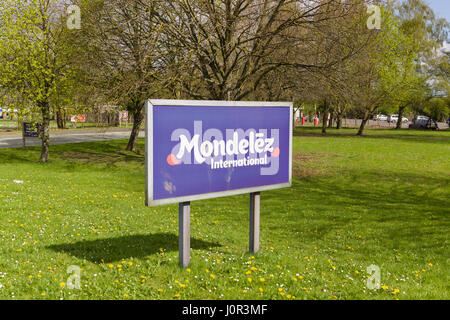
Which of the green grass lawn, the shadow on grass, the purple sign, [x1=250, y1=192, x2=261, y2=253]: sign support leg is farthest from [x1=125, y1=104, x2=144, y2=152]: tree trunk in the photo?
the purple sign

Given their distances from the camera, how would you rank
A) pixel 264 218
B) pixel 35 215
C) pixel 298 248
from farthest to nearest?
pixel 264 218, pixel 35 215, pixel 298 248

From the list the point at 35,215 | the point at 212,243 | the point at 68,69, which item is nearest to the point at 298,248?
the point at 212,243

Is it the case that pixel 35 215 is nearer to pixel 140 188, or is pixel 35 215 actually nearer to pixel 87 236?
pixel 87 236

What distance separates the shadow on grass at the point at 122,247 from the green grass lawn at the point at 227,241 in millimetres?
19

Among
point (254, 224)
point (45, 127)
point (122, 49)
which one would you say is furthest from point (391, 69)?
point (254, 224)

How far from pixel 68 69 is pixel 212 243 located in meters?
17.0

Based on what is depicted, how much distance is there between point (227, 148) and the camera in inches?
255

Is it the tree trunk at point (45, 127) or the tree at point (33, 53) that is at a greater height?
the tree at point (33, 53)

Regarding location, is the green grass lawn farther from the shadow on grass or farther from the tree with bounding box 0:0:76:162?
the tree with bounding box 0:0:76:162

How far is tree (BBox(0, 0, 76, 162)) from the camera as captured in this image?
810 inches

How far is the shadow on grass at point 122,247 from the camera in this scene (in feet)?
22.2

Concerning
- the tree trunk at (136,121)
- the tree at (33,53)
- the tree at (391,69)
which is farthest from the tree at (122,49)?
the tree at (391,69)

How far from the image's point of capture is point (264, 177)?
7.19 metres

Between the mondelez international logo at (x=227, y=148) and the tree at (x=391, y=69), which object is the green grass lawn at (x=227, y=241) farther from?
the tree at (x=391, y=69)
